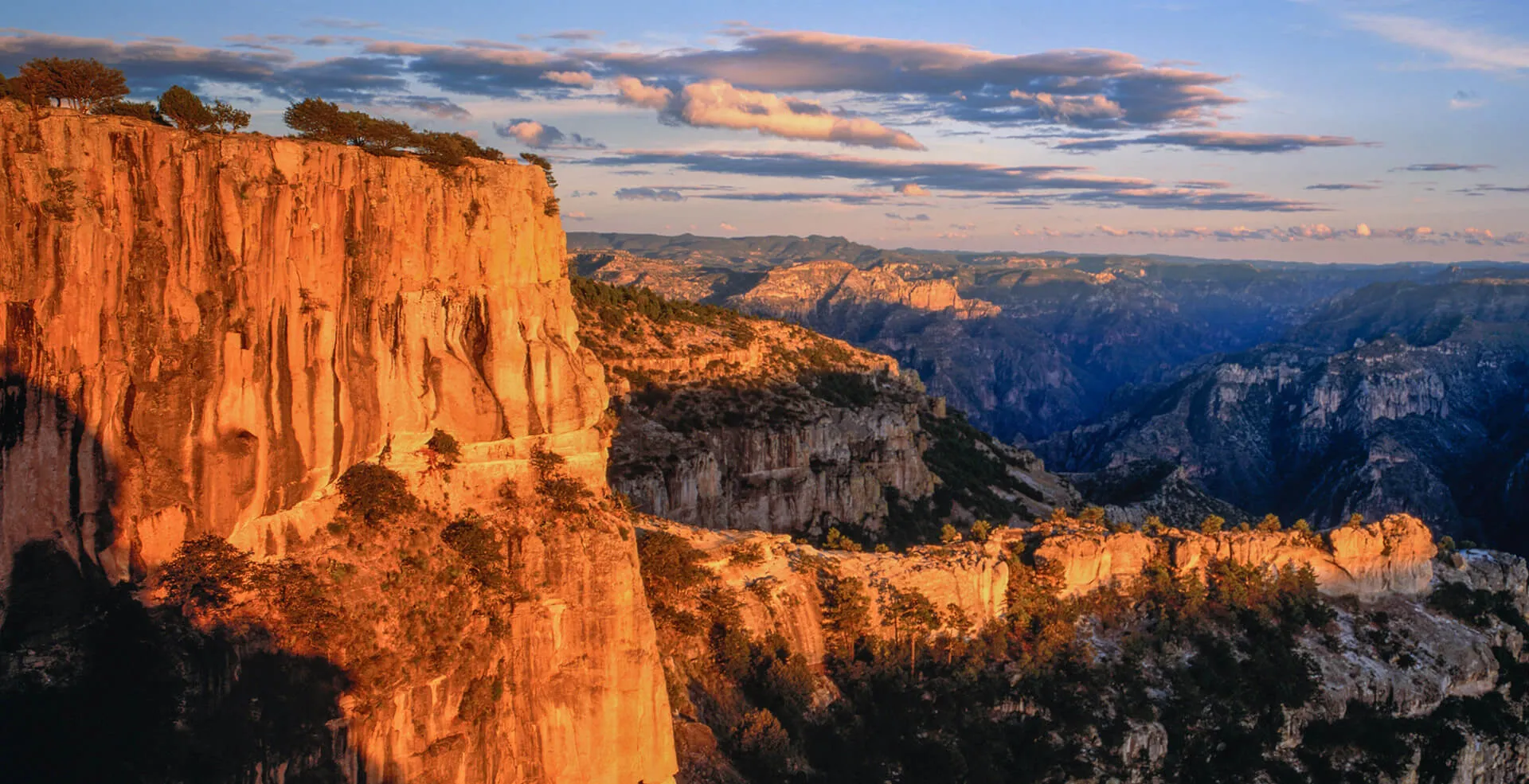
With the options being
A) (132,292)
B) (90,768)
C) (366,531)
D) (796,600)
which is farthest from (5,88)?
(796,600)

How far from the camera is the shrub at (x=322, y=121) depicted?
1184 inches

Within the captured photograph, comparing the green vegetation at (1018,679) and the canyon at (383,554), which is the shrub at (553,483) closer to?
the canyon at (383,554)

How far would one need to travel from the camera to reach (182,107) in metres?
27.1

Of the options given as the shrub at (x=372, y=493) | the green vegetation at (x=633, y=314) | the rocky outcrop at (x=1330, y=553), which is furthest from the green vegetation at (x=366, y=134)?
the green vegetation at (x=633, y=314)

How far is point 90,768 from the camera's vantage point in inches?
964

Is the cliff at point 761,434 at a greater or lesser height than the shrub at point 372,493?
lesser

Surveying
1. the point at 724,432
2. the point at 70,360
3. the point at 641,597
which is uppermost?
the point at 70,360

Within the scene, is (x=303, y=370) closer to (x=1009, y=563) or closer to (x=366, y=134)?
(x=366, y=134)

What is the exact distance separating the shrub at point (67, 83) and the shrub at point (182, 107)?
45.1 inches

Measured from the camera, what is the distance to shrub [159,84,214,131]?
27.1 meters

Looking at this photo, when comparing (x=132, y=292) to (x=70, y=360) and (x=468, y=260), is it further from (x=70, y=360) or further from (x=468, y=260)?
(x=468, y=260)

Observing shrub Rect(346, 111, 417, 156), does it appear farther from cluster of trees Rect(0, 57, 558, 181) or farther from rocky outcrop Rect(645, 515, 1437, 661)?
rocky outcrop Rect(645, 515, 1437, 661)

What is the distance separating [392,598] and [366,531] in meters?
1.73

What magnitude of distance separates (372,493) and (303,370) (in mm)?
3676
